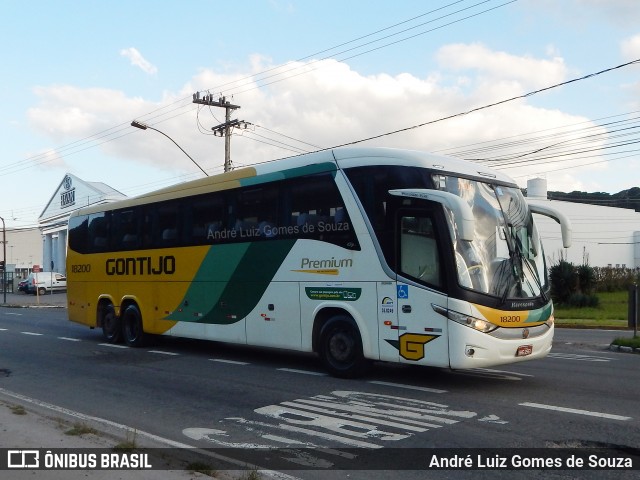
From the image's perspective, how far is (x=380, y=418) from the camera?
8.24 meters

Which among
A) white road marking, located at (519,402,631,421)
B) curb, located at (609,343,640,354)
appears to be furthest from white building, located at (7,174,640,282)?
white road marking, located at (519,402,631,421)

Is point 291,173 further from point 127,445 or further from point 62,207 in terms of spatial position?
point 62,207

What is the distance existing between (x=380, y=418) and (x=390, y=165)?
3.99 meters

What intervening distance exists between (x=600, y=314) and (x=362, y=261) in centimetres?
2257

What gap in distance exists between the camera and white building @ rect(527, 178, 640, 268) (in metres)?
58.4

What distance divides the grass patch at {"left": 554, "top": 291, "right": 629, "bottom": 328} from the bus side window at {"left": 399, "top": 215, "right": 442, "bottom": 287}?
16.3m

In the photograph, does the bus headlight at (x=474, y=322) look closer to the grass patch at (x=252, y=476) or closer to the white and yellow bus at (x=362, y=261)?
the white and yellow bus at (x=362, y=261)

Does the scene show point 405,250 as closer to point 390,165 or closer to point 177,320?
point 390,165

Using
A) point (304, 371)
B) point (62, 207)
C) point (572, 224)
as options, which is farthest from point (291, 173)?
point (62, 207)

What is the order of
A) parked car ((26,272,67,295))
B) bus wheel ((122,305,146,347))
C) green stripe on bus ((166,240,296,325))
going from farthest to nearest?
1. parked car ((26,272,67,295))
2. bus wheel ((122,305,146,347))
3. green stripe on bus ((166,240,296,325))

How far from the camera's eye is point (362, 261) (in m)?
10.8

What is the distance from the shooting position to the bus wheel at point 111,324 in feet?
56.9

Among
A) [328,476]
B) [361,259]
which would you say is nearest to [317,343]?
[361,259]

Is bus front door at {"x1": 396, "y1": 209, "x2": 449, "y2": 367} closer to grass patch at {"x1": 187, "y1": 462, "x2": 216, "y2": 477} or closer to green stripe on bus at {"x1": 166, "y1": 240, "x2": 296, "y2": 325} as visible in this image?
green stripe on bus at {"x1": 166, "y1": 240, "x2": 296, "y2": 325}
